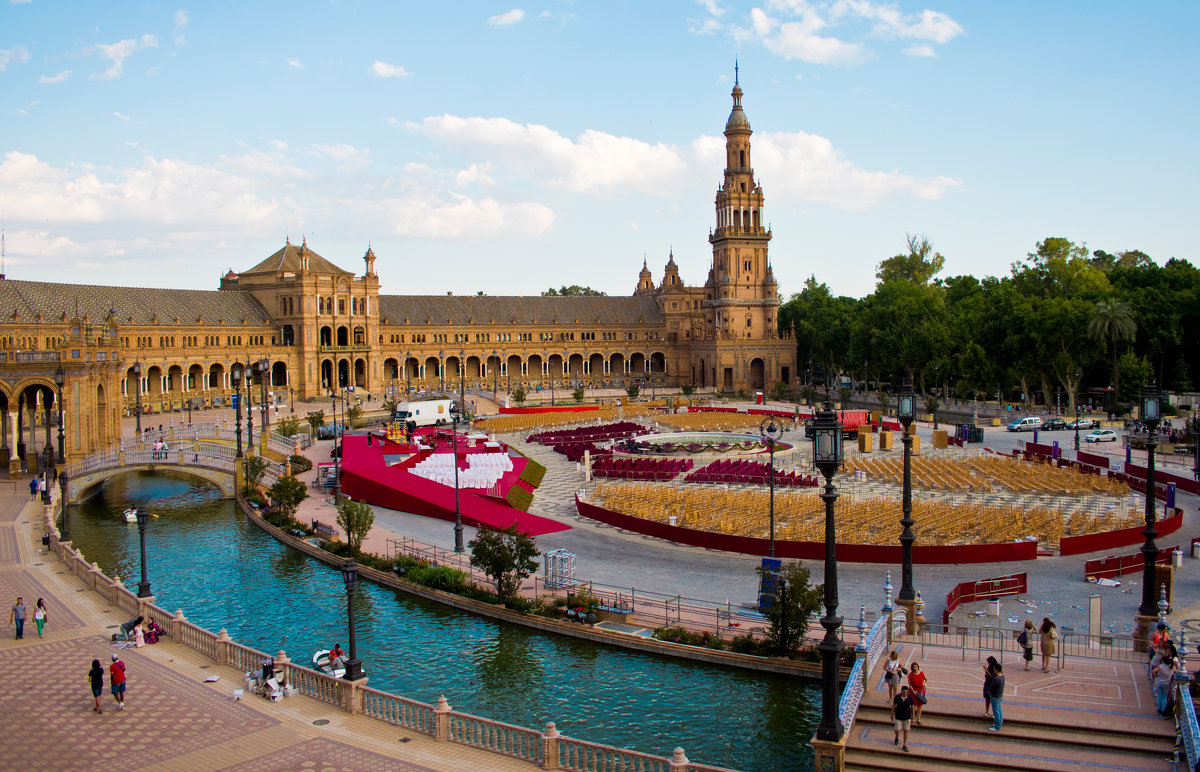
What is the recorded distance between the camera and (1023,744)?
16.5m

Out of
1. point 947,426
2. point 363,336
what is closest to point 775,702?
point 947,426

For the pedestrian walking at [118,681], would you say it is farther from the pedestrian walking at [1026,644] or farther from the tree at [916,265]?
the tree at [916,265]

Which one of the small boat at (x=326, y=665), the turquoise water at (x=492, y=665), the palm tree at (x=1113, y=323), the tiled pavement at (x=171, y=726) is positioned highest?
the palm tree at (x=1113, y=323)

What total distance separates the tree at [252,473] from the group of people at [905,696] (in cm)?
3926

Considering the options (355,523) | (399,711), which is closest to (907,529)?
(399,711)

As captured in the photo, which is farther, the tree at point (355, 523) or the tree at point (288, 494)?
the tree at point (288, 494)

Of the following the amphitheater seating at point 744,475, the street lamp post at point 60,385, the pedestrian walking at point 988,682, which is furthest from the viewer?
the amphitheater seating at point 744,475

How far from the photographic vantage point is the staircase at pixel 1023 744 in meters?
15.8

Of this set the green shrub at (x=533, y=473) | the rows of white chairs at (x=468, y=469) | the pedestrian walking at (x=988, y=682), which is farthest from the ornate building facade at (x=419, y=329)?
the pedestrian walking at (x=988, y=682)

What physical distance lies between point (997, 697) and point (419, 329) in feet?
355

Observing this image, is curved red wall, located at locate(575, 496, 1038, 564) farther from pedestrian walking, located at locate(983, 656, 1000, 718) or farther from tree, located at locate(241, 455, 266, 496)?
tree, located at locate(241, 455, 266, 496)

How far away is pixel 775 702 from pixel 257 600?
19.0 m

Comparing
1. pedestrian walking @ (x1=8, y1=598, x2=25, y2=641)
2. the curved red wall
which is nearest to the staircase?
the curved red wall

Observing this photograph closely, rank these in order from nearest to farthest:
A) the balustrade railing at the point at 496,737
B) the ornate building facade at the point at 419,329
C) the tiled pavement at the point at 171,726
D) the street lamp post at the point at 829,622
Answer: the street lamp post at the point at 829,622 → the tiled pavement at the point at 171,726 → the balustrade railing at the point at 496,737 → the ornate building facade at the point at 419,329
